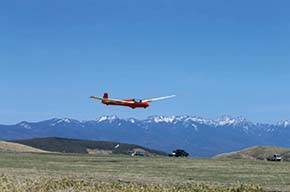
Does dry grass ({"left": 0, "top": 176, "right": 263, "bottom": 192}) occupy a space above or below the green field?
below

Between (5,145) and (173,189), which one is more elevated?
(5,145)

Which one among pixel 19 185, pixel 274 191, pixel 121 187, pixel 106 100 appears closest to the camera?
pixel 19 185

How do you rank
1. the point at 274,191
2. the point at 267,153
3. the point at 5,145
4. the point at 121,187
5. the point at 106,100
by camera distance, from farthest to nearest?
1. the point at 267,153
2. the point at 5,145
3. the point at 106,100
4. the point at 274,191
5. the point at 121,187

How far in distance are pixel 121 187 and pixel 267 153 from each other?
16563cm

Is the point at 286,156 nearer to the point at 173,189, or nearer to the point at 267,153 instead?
the point at 267,153

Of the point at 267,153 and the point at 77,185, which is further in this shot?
the point at 267,153

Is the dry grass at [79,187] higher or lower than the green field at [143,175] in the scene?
lower

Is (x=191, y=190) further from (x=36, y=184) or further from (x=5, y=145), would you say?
(x=5, y=145)

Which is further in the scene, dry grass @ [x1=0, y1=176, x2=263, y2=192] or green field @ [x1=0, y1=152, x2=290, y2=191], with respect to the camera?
green field @ [x1=0, y1=152, x2=290, y2=191]

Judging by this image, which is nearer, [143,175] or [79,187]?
A: [79,187]

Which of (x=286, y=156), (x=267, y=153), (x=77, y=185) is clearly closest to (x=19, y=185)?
(x=77, y=185)

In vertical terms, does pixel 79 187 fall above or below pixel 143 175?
below

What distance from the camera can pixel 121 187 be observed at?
1502 inches

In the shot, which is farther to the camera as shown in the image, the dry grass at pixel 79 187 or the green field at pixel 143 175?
the green field at pixel 143 175
